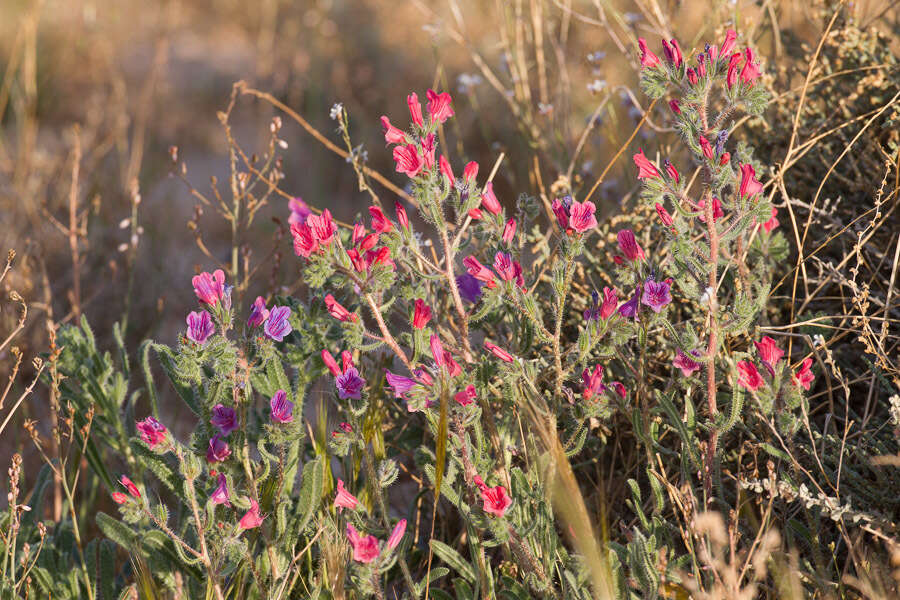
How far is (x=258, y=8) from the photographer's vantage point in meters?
5.45

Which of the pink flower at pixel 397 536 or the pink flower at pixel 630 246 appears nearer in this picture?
the pink flower at pixel 397 536

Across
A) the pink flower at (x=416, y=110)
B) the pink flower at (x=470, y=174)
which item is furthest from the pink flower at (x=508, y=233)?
the pink flower at (x=416, y=110)

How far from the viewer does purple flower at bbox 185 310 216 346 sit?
4.40 feet

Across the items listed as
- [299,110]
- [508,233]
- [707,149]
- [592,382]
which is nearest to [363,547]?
[592,382]

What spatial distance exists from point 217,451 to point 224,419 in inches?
2.4

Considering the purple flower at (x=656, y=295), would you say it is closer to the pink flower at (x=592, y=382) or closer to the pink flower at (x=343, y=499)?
the pink flower at (x=592, y=382)

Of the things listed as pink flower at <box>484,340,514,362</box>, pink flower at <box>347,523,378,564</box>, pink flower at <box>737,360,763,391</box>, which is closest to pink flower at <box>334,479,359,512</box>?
pink flower at <box>347,523,378,564</box>

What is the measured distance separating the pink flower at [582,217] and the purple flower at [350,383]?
441mm

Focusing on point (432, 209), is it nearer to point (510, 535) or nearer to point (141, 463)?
point (510, 535)

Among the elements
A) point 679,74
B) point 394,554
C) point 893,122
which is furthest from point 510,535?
point 893,122

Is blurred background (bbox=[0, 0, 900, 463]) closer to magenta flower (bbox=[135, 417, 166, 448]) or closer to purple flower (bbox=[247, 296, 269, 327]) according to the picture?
purple flower (bbox=[247, 296, 269, 327])

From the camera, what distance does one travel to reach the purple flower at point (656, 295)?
1377mm

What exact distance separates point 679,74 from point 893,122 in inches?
27.8

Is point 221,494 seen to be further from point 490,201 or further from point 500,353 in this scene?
point 490,201
